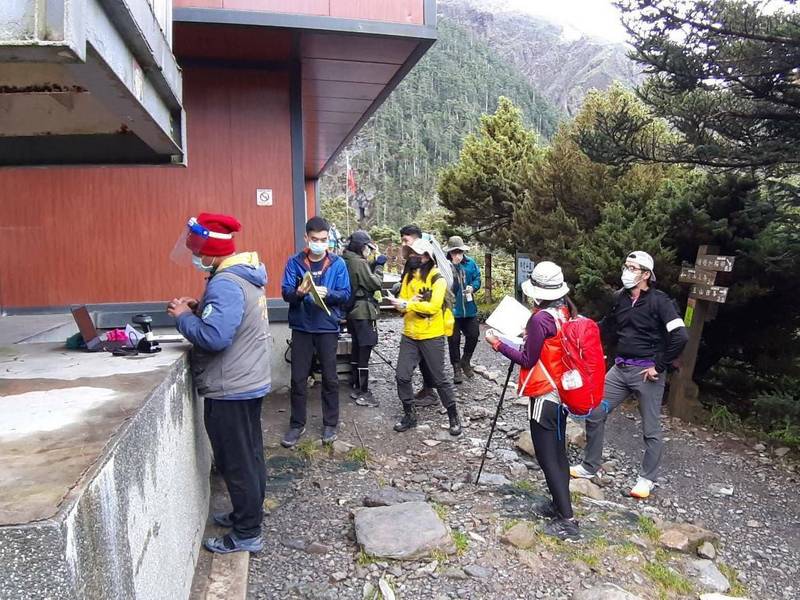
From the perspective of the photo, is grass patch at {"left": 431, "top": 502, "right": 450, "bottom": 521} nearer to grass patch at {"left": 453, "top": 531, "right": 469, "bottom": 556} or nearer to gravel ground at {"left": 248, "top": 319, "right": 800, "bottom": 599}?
gravel ground at {"left": 248, "top": 319, "right": 800, "bottom": 599}

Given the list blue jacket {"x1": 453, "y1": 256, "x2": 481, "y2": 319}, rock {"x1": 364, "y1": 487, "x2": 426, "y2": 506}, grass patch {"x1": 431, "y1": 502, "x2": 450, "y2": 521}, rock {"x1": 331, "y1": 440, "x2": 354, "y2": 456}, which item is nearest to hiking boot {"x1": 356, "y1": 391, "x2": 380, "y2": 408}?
rock {"x1": 331, "y1": 440, "x2": 354, "y2": 456}

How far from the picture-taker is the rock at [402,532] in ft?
12.0

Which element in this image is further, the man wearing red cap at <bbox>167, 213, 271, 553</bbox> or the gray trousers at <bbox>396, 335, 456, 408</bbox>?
the gray trousers at <bbox>396, 335, 456, 408</bbox>

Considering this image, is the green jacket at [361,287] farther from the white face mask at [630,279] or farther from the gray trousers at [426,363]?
the white face mask at [630,279]

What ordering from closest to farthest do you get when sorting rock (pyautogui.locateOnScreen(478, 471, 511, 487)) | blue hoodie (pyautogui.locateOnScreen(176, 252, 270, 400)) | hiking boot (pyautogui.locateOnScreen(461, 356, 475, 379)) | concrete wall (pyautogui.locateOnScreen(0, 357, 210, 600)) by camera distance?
concrete wall (pyautogui.locateOnScreen(0, 357, 210, 600)) < blue hoodie (pyautogui.locateOnScreen(176, 252, 270, 400)) < rock (pyautogui.locateOnScreen(478, 471, 511, 487)) < hiking boot (pyautogui.locateOnScreen(461, 356, 475, 379))

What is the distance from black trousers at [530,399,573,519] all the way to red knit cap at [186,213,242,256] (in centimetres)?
231

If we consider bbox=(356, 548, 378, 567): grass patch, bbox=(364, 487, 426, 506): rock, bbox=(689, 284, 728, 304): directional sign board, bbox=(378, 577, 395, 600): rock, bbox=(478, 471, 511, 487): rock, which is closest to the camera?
bbox=(378, 577, 395, 600): rock

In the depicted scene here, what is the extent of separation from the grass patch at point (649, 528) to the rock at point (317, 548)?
221 centimetres

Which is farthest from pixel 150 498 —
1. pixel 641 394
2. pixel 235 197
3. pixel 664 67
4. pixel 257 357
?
pixel 664 67

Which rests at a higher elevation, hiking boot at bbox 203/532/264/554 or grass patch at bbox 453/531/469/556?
hiking boot at bbox 203/532/264/554

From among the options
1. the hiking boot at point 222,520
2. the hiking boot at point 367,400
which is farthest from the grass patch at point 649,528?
the hiking boot at point 367,400

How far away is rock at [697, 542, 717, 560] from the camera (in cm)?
389

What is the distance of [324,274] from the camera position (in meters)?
5.32

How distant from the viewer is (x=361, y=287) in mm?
6859
